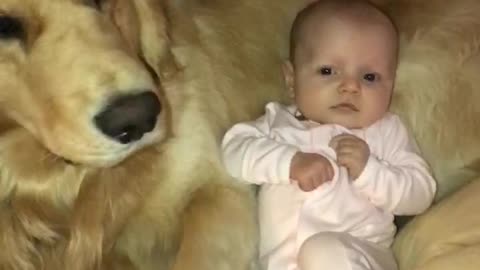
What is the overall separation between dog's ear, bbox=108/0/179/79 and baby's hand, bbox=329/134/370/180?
0.95 ft

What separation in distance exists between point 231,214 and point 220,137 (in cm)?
13

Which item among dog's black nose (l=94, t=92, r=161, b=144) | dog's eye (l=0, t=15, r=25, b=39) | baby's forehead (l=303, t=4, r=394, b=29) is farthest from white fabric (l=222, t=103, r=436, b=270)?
dog's eye (l=0, t=15, r=25, b=39)

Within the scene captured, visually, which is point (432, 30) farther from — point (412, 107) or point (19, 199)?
point (19, 199)

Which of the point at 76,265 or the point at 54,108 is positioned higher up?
the point at 54,108

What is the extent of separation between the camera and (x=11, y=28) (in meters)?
1.30

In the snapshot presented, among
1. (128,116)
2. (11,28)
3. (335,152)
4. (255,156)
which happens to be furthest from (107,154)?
(335,152)

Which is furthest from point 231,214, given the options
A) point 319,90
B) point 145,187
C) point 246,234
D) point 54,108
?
point 54,108

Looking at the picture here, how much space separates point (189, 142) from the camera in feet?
5.16

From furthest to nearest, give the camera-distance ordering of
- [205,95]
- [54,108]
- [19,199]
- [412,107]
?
[412,107] → [205,95] → [19,199] → [54,108]

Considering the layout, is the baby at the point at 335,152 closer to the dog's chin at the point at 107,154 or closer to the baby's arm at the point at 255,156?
the baby's arm at the point at 255,156

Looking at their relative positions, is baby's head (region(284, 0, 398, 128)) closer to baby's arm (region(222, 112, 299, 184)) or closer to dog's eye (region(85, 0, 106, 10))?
baby's arm (region(222, 112, 299, 184))

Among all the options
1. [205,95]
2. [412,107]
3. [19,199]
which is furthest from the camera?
[412,107]

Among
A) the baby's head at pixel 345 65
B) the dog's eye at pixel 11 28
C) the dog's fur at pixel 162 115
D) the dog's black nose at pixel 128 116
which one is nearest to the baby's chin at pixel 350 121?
the baby's head at pixel 345 65

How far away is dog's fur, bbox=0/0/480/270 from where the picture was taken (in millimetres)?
1299
